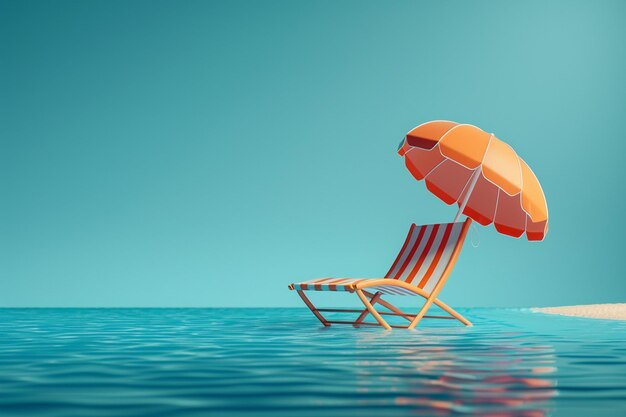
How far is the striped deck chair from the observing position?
5.82m

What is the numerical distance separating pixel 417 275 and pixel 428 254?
8.6 inches

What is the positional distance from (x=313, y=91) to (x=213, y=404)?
1274 cm

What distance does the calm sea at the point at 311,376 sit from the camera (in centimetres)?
225

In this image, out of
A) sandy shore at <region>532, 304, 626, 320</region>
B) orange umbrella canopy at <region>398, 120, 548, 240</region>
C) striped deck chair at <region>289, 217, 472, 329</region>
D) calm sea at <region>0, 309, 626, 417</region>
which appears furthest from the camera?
sandy shore at <region>532, 304, 626, 320</region>

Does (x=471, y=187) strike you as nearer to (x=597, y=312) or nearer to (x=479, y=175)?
(x=479, y=175)

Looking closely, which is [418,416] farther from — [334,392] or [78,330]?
[78,330]

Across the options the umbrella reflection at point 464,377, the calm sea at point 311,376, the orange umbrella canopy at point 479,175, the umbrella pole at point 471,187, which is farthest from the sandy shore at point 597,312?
the umbrella reflection at point 464,377

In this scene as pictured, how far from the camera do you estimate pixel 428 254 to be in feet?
21.1

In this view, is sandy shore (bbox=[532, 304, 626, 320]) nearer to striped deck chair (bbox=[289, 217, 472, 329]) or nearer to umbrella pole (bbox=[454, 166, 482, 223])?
umbrella pole (bbox=[454, 166, 482, 223])

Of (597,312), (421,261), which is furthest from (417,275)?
(597,312)

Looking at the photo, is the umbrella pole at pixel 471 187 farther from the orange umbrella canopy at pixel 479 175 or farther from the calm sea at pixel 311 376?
the calm sea at pixel 311 376

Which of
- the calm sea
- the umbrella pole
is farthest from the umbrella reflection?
the umbrella pole

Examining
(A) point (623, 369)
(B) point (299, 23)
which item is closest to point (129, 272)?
(B) point (299, 23)

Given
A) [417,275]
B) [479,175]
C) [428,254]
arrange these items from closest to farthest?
[417,275] < [428,254] < [479,175]
